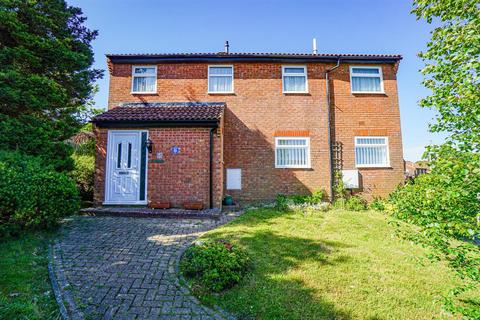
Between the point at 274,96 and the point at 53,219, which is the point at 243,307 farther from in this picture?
the point at 274,96

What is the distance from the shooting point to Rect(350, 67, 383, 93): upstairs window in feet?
36.2

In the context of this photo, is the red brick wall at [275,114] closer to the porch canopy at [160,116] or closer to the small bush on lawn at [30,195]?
the porch canopy at [160,116]

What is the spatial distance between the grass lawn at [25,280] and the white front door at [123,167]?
3.28 meters

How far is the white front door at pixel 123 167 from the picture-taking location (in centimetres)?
838

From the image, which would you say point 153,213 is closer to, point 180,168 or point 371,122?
point 180,168

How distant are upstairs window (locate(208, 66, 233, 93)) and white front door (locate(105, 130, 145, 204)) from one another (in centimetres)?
416

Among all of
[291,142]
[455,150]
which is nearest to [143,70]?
[291,142]

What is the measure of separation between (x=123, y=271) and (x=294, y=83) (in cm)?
1008

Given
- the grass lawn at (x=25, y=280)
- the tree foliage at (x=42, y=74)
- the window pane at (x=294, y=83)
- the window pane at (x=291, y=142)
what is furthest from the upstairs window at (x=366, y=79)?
the grass lawn at (x=25, y=280)

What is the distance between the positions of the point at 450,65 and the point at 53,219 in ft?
25.7

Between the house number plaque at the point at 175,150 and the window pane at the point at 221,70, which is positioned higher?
the window pane at the point at 221,70

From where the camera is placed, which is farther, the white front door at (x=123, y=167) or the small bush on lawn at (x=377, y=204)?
the small bush on lawn at (x=377, y=204)

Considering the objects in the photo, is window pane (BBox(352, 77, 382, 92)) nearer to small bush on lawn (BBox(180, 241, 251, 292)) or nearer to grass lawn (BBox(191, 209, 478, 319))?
grass lawn (BBox(191, 209, 478, 319))

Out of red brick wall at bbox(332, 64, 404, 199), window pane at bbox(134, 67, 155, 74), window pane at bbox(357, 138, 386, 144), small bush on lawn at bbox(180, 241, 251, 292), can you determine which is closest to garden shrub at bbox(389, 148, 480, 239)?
small bush on lawn at bbox(180, 241, 251, 292)
